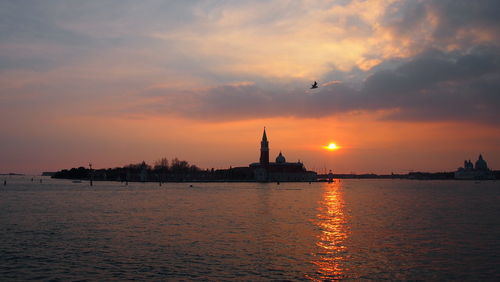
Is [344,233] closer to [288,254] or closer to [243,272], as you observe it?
[288,254]

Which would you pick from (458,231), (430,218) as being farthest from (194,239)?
(430,218)

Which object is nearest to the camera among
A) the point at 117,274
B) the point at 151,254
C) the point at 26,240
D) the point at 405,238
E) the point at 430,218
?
the point at 117,274

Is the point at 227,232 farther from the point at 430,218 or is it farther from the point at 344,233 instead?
the point at 430,218

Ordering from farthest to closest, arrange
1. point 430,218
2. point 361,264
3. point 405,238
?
point 430,218
point 405,238
point 361,264

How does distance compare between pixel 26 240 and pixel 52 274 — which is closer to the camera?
pixel 52 274

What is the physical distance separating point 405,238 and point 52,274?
26062mm

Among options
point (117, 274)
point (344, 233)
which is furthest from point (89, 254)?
point (344, 233)

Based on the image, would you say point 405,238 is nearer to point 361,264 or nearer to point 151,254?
point 361,264

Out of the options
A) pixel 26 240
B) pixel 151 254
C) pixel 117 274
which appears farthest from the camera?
pixel 26 240

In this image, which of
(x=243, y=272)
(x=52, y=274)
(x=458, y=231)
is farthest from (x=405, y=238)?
(x=52, y=274)

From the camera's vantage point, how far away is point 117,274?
78.0 ft

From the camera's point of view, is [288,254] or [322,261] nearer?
[322,261]

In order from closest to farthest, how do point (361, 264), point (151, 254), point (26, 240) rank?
point (361, 264)
point (151, 254)
point (26, 240)

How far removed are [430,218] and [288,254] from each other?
31.2 meters
